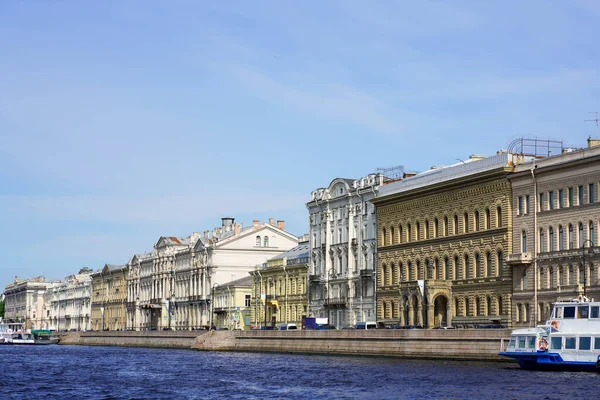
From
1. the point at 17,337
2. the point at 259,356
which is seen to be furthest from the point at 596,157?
the point at 17,337

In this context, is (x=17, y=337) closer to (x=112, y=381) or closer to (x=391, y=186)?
(x=391, y=186)

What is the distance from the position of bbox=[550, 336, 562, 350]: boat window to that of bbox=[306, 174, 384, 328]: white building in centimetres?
3715

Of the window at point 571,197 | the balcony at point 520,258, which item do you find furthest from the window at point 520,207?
the window at point 571,197

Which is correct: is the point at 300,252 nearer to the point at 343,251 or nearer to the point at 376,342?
the point at 343,251

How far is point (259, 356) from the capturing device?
295ft

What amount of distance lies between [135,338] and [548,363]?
8265 centimetres

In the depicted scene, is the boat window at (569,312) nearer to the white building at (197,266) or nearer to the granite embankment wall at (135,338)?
the granite embankment wall at (135,338)

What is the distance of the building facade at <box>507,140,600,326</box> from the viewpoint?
70375mm

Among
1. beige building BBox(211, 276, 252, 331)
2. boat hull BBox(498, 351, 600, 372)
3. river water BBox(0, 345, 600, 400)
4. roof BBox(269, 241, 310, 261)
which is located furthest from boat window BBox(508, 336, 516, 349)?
beige building BBox(211, 276, 252, 331)

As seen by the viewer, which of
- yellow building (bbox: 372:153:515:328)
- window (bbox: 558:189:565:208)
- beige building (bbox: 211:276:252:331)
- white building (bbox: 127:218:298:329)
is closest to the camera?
window (bbox: 558:189:565:208)

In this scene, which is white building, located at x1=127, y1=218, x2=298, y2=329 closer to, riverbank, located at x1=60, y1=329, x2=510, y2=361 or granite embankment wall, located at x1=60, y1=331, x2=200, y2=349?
granite embankment wall, located at x1=60, y1=331, x2=200, y2=349

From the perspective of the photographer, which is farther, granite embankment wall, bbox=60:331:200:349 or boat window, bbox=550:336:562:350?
granite embankment wall, bbox=60:331:200:349

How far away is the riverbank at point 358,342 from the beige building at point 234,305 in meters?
7.62

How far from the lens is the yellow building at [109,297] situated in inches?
6796
